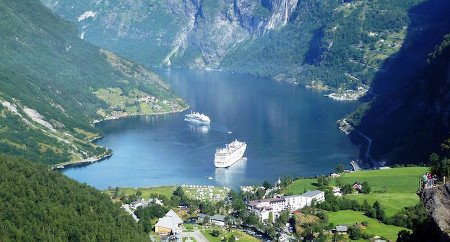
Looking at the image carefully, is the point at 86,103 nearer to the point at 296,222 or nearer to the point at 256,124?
the point at 256,124

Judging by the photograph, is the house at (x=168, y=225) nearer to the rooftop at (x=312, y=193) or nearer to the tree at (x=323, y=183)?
the rooftop at (x=312, y=193)

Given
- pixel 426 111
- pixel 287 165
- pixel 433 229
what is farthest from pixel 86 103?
pixel 433 229

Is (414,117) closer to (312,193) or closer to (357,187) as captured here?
(357,187)

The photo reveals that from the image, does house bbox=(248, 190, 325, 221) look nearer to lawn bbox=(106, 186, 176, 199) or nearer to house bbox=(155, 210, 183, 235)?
house bbox=(155, 210, 183, 235)

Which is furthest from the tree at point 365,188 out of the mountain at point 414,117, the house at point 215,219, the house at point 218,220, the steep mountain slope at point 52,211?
the steep mountain slope at point 52,211

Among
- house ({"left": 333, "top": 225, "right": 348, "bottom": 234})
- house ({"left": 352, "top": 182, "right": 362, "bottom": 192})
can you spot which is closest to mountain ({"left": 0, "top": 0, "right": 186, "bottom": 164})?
house ({"left": 352, "top": 182, "right": 362, "bottom": 192})

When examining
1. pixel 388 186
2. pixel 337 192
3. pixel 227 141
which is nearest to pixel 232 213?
pixel 337 192
